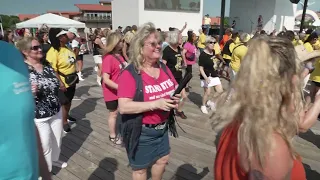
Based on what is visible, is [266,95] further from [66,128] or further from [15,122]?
[66,128]

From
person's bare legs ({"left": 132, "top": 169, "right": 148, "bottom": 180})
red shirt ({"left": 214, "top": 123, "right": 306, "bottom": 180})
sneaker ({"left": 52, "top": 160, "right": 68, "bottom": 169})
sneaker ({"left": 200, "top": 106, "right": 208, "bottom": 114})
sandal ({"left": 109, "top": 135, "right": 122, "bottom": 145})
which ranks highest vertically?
red shirt ({"left": 214, "top": 123, "right": 306, "bottom": 180})

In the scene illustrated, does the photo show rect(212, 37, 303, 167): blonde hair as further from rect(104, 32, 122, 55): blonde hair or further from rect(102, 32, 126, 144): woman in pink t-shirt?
rect(104, 32, 122, 55): blonde hair

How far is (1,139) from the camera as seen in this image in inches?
34.1

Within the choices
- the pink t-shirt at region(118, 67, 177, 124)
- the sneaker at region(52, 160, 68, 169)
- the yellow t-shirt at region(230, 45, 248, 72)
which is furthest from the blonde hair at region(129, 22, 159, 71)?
the yellow t-shirt at region(230, 45, 248, 72)

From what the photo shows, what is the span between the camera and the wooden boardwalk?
10.7 feet

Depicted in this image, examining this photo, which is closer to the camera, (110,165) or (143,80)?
(143,80)

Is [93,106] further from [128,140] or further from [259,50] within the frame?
[259,50]

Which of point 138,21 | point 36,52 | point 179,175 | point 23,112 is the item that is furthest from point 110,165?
point 138,21

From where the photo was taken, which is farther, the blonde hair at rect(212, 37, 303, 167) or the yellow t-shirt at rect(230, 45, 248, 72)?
the yellow t-shirt at rect(230, 45, 248, 72)

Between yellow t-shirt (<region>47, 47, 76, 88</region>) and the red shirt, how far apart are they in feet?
11.6

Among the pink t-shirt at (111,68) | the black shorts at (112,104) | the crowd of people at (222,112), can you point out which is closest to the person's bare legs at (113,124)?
the black shorts at (112,104)

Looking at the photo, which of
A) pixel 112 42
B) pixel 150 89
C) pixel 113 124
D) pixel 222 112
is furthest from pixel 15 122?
pixel 113 124

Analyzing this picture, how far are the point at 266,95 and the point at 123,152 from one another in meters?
3.07

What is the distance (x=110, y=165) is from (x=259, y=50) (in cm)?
290
